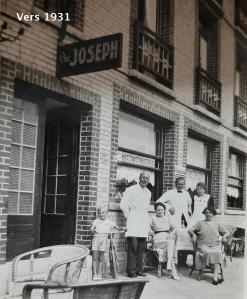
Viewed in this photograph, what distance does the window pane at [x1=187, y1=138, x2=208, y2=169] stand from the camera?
9.62 meters

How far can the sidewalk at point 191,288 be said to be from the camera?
598cm

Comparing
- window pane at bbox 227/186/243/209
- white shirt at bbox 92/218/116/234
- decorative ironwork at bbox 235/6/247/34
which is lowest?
white shirt at bbox 92/218/116/234

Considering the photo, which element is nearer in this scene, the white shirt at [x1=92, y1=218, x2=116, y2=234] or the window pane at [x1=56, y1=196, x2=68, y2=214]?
the white shirt at [x1=92, y1=218, x2=116, y2=234]

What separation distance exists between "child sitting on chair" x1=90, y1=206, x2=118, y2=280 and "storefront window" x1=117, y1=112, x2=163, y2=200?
39.0 inches

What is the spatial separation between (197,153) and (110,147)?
3.67m

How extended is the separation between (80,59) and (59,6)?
3.88 ft

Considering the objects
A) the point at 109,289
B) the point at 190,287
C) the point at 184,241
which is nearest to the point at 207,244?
the point at 184,241

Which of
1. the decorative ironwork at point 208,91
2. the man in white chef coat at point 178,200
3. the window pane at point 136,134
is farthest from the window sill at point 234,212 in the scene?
the window pane at point 136,134

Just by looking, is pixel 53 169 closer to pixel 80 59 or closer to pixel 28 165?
pixel 28 165

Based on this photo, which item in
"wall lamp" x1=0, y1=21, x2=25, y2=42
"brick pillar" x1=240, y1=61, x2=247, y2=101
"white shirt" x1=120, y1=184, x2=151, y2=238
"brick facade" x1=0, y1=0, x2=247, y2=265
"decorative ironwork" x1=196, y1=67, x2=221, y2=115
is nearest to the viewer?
"wall lamp" x1=0, y1=21, x2=25, y2=42

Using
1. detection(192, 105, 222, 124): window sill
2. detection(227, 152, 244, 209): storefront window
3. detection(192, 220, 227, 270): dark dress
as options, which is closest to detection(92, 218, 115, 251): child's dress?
detection(192, 220, 227, 270): dark dress

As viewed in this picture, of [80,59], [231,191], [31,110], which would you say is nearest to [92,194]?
[31,110]

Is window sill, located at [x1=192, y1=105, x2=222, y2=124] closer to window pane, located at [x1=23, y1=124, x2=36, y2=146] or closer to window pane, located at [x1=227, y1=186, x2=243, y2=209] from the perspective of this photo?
window pane, located at [x1=227, y1=186, x2=243, y2=209]

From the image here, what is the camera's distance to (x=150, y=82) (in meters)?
7.56
